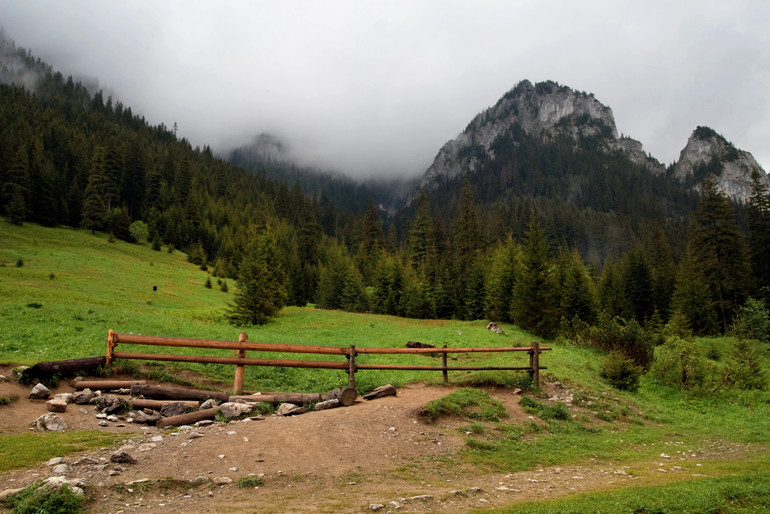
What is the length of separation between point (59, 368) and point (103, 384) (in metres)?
1.44

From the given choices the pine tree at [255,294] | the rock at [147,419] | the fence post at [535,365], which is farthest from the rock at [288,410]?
the pine tree at [255,294]

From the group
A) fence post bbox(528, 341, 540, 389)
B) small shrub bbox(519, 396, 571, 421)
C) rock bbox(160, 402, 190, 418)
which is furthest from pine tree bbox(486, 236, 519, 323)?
rock bbox(160, 402, 190, 418)

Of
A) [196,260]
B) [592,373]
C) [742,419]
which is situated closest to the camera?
[742,419]

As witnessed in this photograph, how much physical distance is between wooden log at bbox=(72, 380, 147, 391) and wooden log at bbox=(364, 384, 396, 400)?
7.03 metres

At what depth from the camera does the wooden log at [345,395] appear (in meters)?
12.7

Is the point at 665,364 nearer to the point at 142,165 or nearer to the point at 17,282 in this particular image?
the point at 17,282

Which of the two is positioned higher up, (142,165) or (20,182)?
(142,165)

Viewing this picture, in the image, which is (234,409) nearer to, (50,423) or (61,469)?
(50,423)

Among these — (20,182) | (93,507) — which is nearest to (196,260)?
(20,182)

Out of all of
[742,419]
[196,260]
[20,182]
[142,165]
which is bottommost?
[742,419]

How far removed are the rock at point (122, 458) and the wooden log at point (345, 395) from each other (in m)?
6.05

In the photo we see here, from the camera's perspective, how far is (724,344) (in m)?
34.8

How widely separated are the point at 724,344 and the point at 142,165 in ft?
418

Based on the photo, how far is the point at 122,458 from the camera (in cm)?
757
